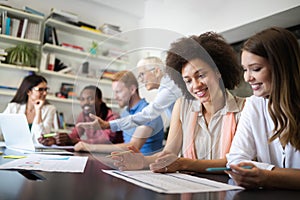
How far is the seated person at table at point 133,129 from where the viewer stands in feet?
3.29

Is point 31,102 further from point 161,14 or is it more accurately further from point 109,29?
point 161,14

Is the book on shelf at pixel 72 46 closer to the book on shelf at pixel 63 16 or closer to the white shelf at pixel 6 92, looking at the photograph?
the book on shelf at pixel 63 16

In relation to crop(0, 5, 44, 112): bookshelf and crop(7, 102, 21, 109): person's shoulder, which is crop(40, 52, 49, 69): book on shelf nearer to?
crop(0, 5, 44, 112): bookshelf

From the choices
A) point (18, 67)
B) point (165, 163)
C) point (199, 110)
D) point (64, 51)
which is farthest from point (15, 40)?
point (165, 163)

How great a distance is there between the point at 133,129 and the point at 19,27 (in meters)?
2.56

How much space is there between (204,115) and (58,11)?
276cm

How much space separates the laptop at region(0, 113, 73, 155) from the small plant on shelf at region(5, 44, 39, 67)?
66.9 inches

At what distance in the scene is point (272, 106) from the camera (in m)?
0.92

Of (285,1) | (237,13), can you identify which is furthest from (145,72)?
(237,13)

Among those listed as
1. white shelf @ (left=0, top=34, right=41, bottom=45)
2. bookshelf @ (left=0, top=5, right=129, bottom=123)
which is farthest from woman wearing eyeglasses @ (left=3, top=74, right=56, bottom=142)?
white shelf @ (left=0, top=34, right=41, bottom=45)

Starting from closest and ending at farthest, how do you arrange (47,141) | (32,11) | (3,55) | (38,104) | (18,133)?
(18,133) < (47,141) < (38,104) < (3,55) < (32,11)

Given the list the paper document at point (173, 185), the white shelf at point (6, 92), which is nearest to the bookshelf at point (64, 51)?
the white shelf at point (6, 92)

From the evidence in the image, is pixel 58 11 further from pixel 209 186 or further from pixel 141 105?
pixel 209 186

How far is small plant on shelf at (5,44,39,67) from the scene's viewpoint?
2984 mm
